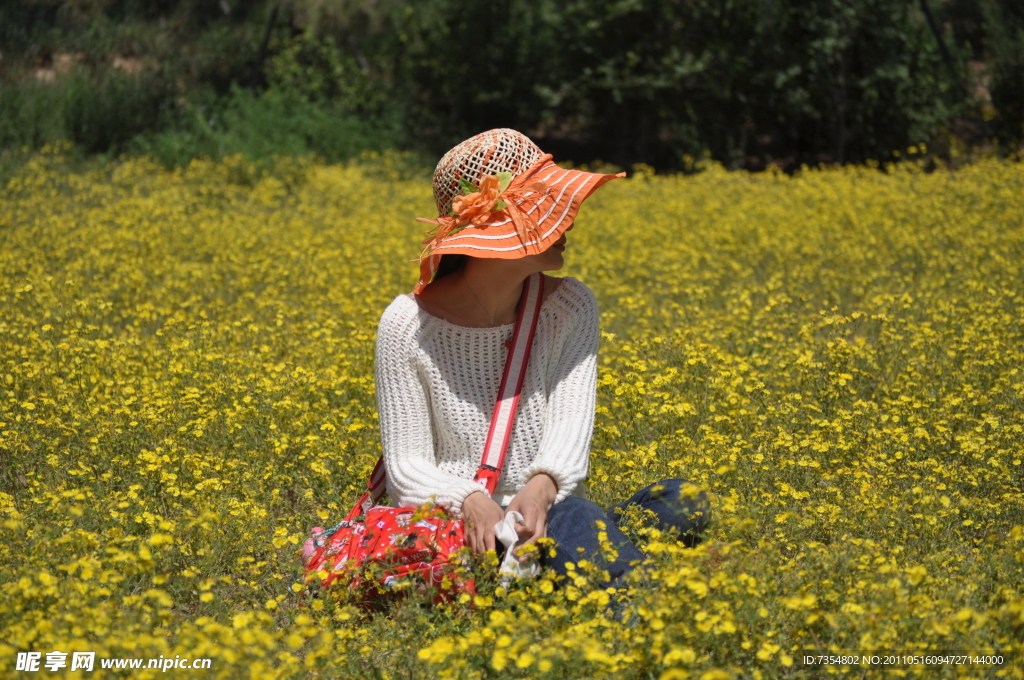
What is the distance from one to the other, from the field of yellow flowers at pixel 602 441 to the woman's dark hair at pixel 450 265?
0.94m

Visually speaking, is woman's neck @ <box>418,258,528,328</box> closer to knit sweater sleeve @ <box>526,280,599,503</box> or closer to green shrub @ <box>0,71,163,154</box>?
knit sweater sleeve @ <box>526,280,599,503</box>

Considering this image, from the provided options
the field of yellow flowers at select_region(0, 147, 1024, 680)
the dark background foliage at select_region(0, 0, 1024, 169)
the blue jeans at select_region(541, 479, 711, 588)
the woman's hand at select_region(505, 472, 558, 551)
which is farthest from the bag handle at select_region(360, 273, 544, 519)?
the dark background foliage at select_region(0, 0, 1024, 169)

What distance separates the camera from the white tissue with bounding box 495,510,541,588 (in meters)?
2.76

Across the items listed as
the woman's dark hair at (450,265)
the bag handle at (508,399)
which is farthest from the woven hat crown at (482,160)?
the bag handle at (508,399)

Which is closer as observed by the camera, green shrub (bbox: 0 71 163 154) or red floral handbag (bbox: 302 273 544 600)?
red floral handbag (bbox: 302 273 544 600)

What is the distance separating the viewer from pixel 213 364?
5.17 m

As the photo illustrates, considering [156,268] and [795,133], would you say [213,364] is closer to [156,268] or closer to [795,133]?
[156,268]

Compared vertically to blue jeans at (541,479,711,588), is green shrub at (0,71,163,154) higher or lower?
lower

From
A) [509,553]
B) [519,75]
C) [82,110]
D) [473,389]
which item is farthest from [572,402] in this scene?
[519,75]

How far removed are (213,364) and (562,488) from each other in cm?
279

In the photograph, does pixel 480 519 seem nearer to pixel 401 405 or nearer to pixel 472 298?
pixel 401 405

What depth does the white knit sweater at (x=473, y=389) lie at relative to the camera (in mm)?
3043

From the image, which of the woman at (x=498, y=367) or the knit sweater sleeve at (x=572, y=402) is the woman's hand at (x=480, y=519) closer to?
the woman at (x=498, y=367)

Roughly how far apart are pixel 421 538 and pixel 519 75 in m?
14.1
